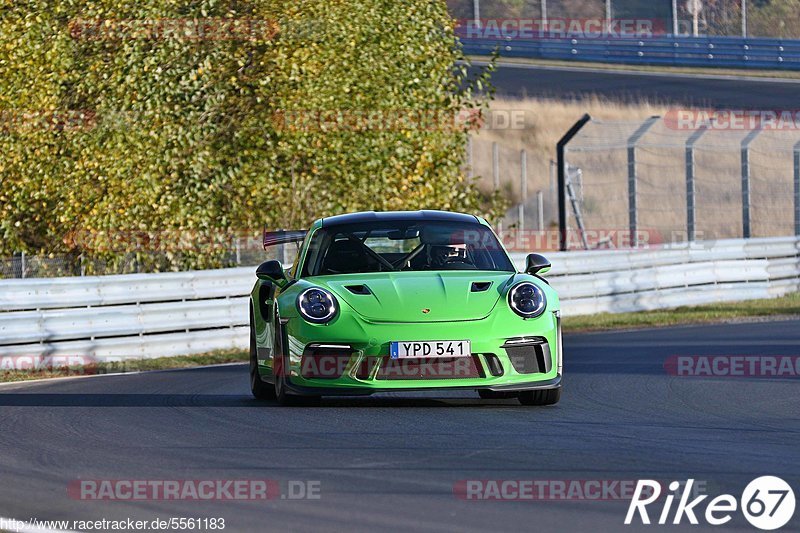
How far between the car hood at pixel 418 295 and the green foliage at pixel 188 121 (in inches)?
487

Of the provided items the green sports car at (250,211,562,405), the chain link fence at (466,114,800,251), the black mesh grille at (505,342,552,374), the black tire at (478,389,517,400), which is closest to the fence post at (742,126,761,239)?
the chain link fence at (466,114,800,251)

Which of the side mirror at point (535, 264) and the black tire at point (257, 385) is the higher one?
the side mirror at point (535, 264)

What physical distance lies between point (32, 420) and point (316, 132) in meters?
13.2

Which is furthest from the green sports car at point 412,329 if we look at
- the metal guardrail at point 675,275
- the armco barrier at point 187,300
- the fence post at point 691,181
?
the fence post at point 691,181

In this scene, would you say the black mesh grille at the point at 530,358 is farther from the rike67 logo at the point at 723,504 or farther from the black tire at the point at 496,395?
the rike67 logo at the point at 723,504

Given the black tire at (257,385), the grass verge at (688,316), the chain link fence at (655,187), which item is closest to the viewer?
the black tire at (257,385)

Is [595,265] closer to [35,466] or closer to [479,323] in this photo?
[479,323]

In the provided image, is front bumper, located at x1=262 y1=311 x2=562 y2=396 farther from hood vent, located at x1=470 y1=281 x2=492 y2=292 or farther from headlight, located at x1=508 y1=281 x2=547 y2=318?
hood vent, located at x1=470 y1=281 x2=492 y2=292

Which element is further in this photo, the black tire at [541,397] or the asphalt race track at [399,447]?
the black tire at [541,397]

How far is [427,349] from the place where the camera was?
8.99 m

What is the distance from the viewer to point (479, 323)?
9.10m

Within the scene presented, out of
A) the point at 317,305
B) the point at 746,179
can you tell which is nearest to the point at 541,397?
the point at 317,305

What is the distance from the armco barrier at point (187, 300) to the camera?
15375mm

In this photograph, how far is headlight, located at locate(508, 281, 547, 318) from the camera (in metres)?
9.27
